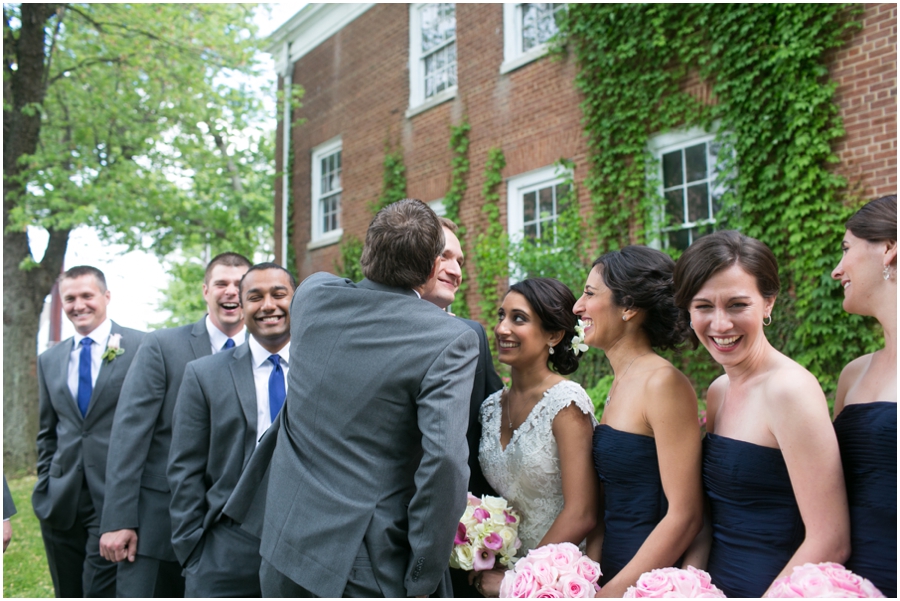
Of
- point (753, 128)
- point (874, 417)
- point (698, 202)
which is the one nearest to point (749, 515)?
point (874, 417)

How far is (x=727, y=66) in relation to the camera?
7.39 meters

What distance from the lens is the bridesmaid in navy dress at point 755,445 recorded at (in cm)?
200

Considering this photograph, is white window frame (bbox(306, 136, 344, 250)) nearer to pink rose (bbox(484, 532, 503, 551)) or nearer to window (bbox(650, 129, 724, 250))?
window (bbox(650, 129, 724, 250))

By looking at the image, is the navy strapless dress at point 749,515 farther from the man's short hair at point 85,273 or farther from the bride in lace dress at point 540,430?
the man's short hair at point 85,273

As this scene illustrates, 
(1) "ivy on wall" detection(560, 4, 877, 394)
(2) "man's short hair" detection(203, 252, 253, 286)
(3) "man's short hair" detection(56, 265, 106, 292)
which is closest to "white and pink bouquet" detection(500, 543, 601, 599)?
(2) "man's short hair" detection(203, 252, 253, 286)

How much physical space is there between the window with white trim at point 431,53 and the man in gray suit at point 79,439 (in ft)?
24.8

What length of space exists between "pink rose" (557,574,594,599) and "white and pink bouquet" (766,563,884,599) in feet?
2.16

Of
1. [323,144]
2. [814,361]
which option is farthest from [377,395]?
[323,144]

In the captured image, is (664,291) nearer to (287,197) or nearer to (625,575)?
(625,575)

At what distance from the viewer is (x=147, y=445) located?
394 centimetres

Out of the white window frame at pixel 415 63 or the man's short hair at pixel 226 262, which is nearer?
the man's short hair at pixel 226 262

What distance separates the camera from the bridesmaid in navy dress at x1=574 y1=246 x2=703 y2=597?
7.80 feet

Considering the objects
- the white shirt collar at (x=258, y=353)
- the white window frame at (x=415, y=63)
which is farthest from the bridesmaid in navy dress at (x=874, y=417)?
the white window frame at (x=415, y=63)

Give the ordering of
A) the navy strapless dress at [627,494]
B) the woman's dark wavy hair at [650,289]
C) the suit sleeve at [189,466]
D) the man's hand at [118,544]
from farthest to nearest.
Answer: the man's hand at [118,544], the suit sleeve at [189,466], the woman's dark wavy hair at [650,289], the navy strapless dress at [627,494]
